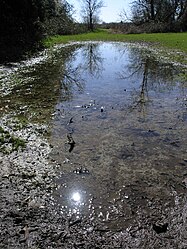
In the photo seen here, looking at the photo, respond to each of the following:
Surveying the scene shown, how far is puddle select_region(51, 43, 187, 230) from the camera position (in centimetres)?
357

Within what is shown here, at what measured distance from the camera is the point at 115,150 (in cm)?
501

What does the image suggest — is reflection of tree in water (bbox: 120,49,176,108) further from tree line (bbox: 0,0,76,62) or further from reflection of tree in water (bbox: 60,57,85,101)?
tree line (bbox: 0,0,76,62)

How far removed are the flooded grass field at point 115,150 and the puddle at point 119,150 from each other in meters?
0.01

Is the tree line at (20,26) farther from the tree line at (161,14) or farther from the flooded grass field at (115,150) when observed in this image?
the tree line at (161,14)

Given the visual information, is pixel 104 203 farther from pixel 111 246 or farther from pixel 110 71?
pixel 110 71

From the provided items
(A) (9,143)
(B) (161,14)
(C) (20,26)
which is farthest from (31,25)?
(B) (161,14)

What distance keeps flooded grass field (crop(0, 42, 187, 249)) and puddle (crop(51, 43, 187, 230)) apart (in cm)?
1

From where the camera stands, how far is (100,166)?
14.6ft

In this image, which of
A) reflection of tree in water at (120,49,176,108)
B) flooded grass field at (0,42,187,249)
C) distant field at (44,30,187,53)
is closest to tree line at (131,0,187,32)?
distant field at (44,30,187,53)

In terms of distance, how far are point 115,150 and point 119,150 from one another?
7 cm

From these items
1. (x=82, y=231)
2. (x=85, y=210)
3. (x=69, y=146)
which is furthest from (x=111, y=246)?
(x=69, y=146)

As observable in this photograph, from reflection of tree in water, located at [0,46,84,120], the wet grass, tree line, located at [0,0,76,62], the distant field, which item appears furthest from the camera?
the distant field

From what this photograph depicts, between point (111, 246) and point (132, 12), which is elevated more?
point (132, 12)

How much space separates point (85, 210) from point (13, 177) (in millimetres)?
1190
